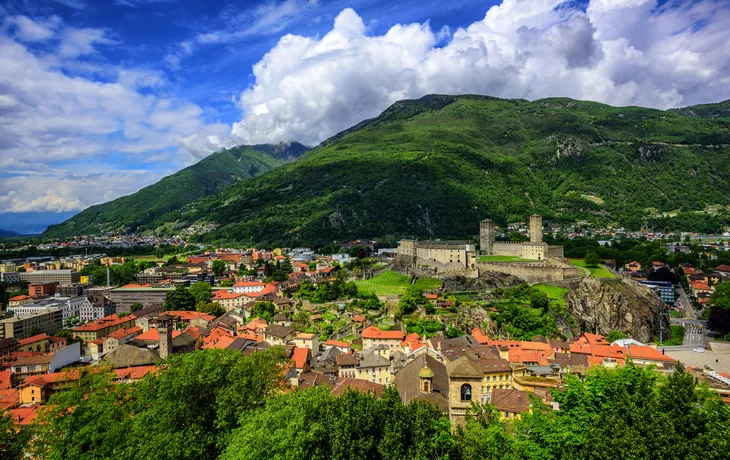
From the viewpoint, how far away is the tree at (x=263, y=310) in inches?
2099

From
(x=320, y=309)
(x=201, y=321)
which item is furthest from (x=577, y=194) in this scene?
(x=201, y=321)

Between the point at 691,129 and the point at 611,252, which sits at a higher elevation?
the point at 691,129

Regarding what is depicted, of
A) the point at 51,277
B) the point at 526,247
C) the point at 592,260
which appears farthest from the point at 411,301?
the point at 51,277

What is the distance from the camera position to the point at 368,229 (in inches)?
5079

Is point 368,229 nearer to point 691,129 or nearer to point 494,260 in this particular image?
point 494,260

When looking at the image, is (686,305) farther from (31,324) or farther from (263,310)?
(31,324)

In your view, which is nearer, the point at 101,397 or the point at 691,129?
the point at 101,397

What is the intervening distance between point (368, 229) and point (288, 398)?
11033 centimetres

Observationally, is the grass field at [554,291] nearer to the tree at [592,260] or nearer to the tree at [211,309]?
the tree at [592,260]

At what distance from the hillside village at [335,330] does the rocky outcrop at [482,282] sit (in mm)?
1330

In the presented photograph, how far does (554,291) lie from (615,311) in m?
8.23

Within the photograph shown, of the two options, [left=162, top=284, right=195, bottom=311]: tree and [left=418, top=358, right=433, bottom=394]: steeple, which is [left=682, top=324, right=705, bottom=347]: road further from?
[left=162, top=284, right=195, bottom=311]: tree

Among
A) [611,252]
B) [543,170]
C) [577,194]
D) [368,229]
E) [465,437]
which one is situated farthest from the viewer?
[543,170]

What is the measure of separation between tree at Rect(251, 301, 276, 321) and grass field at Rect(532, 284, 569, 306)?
123 feet
